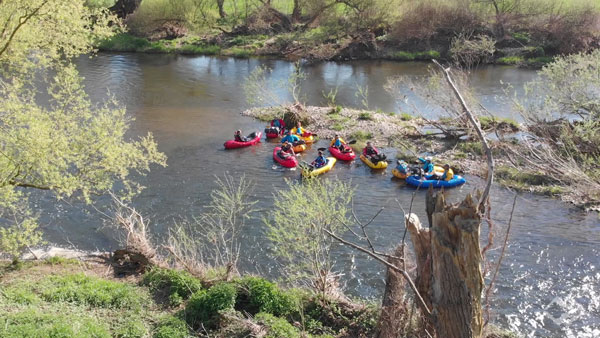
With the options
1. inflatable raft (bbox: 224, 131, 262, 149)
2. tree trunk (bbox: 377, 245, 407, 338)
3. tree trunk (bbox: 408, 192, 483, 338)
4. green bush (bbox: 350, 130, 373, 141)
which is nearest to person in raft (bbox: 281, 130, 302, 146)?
inflatable raft (bbox: 224, 131, 262, 149)

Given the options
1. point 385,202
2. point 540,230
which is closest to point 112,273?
point 385,202

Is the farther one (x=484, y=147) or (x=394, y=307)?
(x=394, y=307)

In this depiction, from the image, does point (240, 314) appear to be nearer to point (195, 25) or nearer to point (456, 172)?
point (456, 172)

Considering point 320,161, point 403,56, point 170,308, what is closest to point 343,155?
point 320,161

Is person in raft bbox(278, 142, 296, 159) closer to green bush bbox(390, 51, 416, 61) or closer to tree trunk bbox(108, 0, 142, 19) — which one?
green bush bbox(390, 51, 416, 61)

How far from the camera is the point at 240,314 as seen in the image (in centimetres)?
1058

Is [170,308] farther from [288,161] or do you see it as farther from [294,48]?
[294,48]

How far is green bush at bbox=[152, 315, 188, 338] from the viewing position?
1037cm

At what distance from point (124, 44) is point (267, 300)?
40.2m

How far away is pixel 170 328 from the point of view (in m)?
10.5

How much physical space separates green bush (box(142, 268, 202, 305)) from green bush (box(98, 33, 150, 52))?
37.3 metres

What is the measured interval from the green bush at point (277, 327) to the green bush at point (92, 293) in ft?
9.66

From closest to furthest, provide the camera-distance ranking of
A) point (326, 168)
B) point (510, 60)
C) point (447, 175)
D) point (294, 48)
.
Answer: point (447, 175), point (326, 168), point (510, 60), point (294, 48)

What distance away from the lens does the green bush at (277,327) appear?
33.4ft
